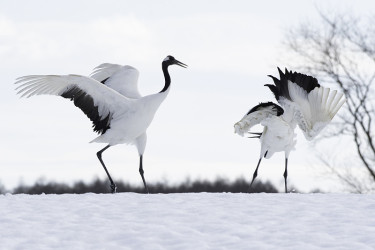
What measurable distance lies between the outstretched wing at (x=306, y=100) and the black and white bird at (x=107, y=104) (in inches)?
81.1

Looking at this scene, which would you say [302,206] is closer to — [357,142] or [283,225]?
[283,225]

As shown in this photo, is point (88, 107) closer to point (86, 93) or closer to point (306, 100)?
point (86, 93)

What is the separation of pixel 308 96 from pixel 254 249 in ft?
19.1

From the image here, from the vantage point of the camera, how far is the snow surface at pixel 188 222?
8.68m

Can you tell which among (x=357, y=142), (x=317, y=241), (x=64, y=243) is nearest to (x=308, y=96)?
(x=317, y=241)

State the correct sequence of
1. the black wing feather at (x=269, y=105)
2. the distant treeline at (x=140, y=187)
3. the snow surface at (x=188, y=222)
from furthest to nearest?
1. the distant treeline at (x=140, y=187)
2. the black wing feather at (x=269, y=105)
3. the snow surface at (x=188, y=222)

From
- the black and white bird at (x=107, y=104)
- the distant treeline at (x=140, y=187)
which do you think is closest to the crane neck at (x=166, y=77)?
the black and white bird at (x=107, y=104)

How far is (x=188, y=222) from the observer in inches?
378

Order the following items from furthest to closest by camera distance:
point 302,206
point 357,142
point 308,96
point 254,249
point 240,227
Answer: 1. point 357,142
2. point 308,96
3. point 302,206
4. point 240,227
5. point 254,249

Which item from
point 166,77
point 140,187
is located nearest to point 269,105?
point 166,77

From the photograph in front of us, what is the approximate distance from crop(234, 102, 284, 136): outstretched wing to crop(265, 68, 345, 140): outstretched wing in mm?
178

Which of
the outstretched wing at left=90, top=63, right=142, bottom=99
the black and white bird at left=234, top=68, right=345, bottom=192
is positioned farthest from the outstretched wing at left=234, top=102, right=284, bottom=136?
the outstretched wing at left=90, top=63, right=142, bottom=99

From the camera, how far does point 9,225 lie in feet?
31.4

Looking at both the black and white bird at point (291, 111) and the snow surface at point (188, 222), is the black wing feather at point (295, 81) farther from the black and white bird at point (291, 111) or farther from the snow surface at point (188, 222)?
the snow surface at point (188, 222)
